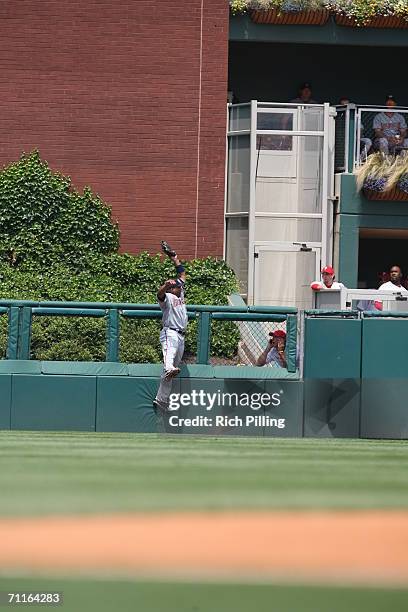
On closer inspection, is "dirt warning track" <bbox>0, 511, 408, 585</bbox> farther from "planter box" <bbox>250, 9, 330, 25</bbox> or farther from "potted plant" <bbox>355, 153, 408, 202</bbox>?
"planter box" <bbox>250, 9, 330, 25</bbox>

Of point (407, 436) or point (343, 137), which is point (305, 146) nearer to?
point (343, 137)

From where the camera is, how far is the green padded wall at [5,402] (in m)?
16.3

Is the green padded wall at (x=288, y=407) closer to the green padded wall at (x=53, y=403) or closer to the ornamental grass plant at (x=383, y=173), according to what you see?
the green padded wall at (x=53, y=403)

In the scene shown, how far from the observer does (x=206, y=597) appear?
5.68 metres

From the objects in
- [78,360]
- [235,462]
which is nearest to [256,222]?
[78,360]

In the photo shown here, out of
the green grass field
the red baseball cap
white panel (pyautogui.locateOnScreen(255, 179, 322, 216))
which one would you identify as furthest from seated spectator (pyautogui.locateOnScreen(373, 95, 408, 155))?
the green grass field

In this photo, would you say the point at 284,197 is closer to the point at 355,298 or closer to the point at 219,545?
the point at 355,298

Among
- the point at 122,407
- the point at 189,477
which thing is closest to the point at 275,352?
the point at 122,407

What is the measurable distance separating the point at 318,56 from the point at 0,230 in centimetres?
773

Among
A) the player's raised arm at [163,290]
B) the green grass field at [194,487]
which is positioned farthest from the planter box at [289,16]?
the green grass field at [194,487]

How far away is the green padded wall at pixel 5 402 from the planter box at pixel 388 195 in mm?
8720

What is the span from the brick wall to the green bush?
16.1 inches

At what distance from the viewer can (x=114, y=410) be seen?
54.3 ft

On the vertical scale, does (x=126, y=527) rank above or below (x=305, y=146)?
below
